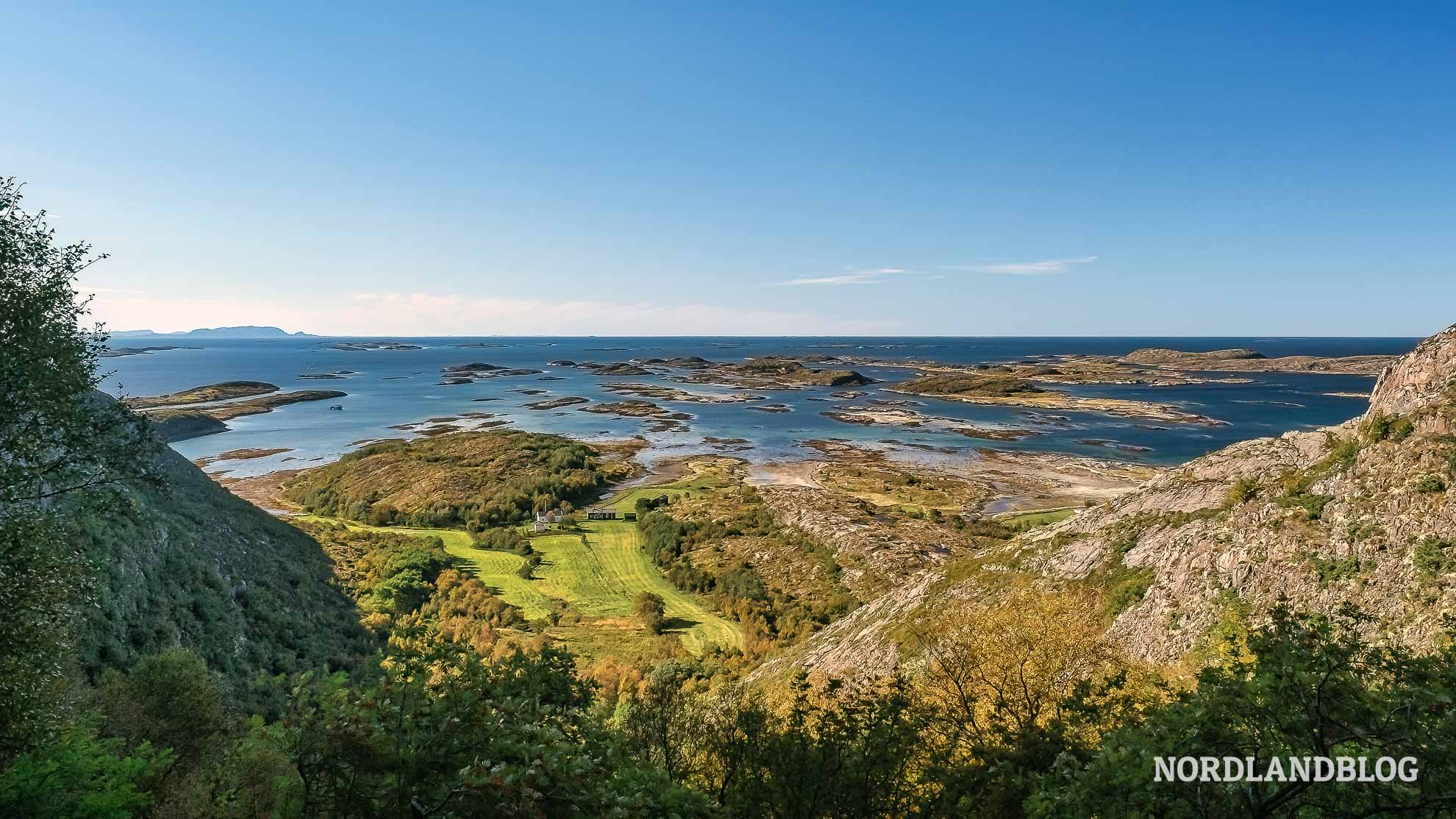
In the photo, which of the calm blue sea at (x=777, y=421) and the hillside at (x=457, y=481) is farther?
the calm blue sea at (x=777, y=421)

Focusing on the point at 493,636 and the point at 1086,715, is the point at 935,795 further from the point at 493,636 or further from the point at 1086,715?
the point at 493,636

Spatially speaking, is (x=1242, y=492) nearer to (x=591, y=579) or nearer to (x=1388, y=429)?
(x=1388, y=429)

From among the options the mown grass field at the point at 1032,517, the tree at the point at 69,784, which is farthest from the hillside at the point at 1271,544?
the mown grass field at the point at 1032,517

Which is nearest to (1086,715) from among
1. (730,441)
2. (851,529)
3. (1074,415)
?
(851,529)

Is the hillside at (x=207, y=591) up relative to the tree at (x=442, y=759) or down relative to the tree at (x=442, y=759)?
down

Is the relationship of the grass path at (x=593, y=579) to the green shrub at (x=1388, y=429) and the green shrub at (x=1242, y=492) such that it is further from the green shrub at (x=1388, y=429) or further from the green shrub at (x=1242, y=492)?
the green shrub at (x=1388, y=429)

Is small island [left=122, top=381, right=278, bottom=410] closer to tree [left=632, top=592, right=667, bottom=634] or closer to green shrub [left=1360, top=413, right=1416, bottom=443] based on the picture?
tree [left=632, top=592, right=667, bottom=634]
